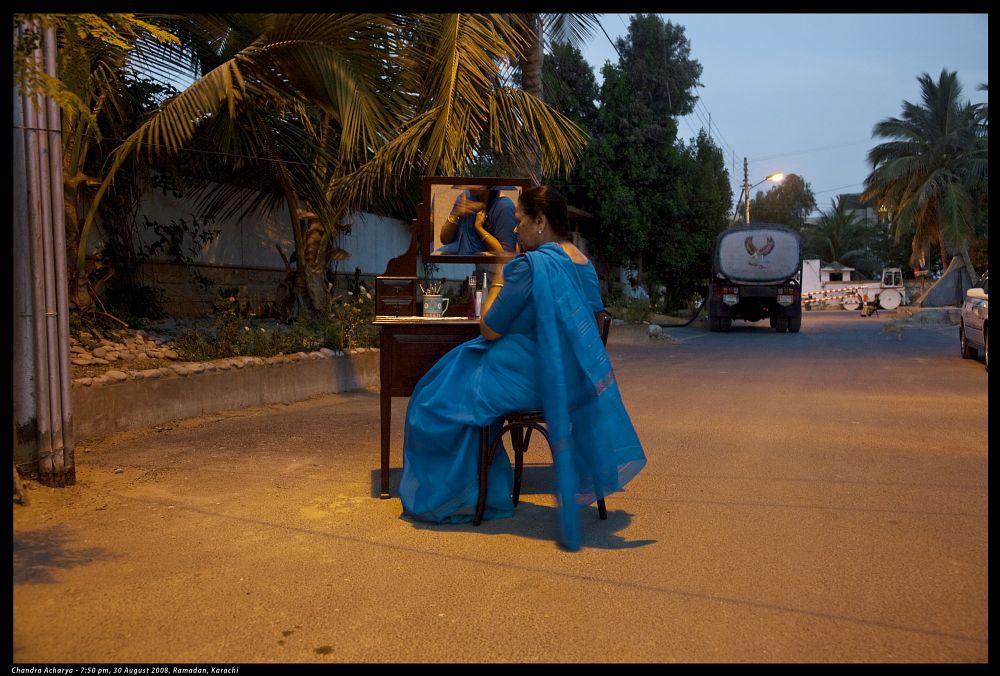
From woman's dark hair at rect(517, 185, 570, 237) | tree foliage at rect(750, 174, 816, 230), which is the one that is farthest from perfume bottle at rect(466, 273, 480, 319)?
tree foliage at rect(750, 174, 816, 230)

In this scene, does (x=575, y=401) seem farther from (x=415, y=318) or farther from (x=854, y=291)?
(x=854, y=291)

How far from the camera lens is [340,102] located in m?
8.52

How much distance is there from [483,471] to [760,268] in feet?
74.0

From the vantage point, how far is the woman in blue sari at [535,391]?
4.12 m

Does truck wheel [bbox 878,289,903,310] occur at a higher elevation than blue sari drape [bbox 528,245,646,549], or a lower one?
lower

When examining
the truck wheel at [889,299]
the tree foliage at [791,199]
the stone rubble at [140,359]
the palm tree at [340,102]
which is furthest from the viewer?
the tree foliage at [791,199]

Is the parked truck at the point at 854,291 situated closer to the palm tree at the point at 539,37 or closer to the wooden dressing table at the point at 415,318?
the palm tree at the point at 539,37

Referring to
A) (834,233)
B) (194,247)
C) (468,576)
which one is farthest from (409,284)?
(834,233)

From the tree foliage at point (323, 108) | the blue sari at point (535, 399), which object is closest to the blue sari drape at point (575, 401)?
the blue sari at point (535, 399)

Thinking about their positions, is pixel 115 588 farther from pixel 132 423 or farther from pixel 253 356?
pixel 253 356

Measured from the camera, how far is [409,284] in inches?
204

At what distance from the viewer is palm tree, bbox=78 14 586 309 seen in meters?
8.51

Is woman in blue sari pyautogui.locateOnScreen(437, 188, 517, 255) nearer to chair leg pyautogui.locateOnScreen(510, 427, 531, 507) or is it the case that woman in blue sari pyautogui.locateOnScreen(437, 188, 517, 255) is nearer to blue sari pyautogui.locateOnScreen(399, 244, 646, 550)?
blue sari pyautogui.locateOnScreen(399, 244, 646, 550)

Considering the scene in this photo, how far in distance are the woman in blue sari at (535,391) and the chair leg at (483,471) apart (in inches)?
1.6
